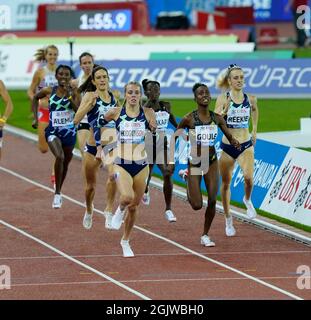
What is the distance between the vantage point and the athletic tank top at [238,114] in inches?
705

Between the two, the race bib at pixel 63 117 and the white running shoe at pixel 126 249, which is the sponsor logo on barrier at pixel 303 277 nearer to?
the white running shoe at pixel 126 249

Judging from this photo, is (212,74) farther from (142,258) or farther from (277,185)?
(142,258)

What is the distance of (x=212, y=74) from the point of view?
116 feet

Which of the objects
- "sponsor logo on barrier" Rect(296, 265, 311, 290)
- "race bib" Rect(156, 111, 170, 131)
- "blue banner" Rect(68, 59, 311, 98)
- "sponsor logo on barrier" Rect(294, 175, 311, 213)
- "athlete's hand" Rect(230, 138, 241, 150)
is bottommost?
"sponsor logo on barrier" Rect(296, 265, 311, 290)

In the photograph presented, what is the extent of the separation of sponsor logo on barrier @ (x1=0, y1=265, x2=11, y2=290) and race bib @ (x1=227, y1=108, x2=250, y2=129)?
3986mm

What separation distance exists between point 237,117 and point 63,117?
2.89 m

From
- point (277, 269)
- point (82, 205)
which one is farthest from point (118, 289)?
point (82, 205)

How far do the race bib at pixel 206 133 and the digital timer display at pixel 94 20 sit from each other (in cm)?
2761

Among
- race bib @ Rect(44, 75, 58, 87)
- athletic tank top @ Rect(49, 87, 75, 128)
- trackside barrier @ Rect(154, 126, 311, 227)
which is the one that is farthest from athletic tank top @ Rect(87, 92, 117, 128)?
race bib @ Rect(44, 75, 58, 87)

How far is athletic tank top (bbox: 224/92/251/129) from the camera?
17.9 meters

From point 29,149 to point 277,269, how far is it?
13331 millimetres

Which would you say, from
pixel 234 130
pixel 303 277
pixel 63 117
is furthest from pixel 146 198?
pixel 303 277

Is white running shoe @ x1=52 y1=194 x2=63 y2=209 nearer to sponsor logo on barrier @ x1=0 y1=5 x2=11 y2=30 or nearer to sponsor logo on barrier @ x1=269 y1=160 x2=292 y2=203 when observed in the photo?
sponsor logo on barrier @ x1=269 y1=160 x2=292 y2=203
